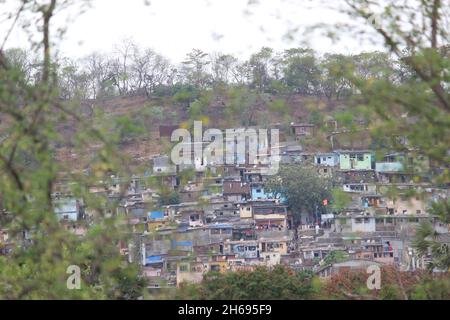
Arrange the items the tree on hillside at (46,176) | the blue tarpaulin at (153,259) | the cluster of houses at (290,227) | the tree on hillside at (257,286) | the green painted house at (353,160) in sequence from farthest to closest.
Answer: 1. the green painted house at (353,160)
2. the blue tarpaulin at (153,259)
3. the cluster of houses at (290,227)
4. the tree on hillside at (257,286)
5. the tree on hillside at (46,176)

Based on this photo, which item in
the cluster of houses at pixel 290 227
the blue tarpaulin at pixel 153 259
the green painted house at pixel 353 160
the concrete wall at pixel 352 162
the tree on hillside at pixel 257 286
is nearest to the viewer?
the tree on hillside at pixel 257 286

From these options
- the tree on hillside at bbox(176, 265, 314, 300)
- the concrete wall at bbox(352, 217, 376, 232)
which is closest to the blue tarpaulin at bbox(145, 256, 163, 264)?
the tree on hillside at bbox(176, 265, 314, 300)

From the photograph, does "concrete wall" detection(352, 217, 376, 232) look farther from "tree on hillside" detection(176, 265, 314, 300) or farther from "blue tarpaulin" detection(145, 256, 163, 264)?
"tree on hillside" detection(176, 265, 314, 300)

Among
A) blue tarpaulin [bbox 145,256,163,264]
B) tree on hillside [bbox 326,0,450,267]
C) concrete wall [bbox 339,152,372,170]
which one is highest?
concrete wall [bbox 339,152,372,170]

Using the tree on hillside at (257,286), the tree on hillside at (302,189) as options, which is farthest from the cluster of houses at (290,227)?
the tree on hillside at (257,286)

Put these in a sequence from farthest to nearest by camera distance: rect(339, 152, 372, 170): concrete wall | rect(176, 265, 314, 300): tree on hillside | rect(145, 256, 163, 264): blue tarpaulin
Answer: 1. rect(339, 152, 372, 170): concrete wall
2. rect(145, 256, 163, 264): blue tarpaulin
3. rect(176, 265, 314, 300): tree on hillside

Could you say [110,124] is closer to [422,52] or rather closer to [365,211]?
[422,52]

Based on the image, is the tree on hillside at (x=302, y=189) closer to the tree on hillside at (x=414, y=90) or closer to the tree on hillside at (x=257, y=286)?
the tree on hillside at (x=257, y=286)

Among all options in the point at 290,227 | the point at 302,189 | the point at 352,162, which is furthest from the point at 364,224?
the point at 352,162

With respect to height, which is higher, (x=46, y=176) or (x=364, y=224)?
(x=46, y=176)

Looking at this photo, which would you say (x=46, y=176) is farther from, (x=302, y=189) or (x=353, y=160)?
(x=353, y=160)
